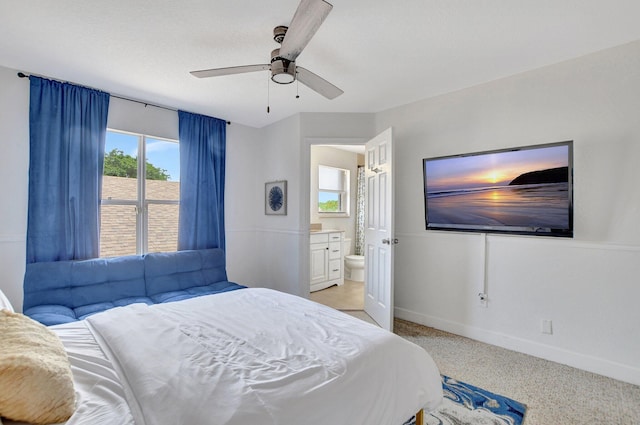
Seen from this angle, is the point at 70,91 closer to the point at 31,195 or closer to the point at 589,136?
the point at 31,195

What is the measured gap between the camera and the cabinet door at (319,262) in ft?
16.0

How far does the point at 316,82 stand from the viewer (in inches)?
89.9

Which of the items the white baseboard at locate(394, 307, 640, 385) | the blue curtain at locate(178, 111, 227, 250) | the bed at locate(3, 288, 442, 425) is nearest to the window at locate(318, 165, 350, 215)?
the blue curtain at locate(178, 111, 227, 250)

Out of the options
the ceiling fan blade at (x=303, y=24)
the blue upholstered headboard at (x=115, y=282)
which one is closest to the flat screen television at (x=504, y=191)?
the ceiling fan blade at (x=303, y=24)

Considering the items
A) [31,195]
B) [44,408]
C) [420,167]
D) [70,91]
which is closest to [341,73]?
[420,167]

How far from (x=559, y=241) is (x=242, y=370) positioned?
2.75 meters

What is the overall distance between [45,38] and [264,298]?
251 cm

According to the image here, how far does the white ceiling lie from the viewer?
1942 millimetres

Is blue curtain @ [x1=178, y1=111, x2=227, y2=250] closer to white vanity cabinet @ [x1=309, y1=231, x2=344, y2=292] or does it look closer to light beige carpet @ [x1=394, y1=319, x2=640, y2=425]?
white vanity cabinet @ [x1=309, y1=231, x2=344, y2=292]

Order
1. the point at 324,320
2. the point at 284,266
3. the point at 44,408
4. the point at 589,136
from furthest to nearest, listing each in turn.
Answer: the point at 284,266, the point at 589,136, the point at 324,320, the point at 44,408

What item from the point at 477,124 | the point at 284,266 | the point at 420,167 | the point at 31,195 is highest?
the point at 477,124

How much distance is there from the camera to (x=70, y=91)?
3004mm

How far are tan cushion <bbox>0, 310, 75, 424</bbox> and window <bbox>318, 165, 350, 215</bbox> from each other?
4.83 metres

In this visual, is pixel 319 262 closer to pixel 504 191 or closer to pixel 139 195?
pixel 139 195
